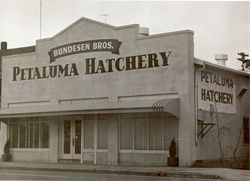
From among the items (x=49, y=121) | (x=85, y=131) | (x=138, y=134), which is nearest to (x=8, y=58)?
(x=49, y=121)

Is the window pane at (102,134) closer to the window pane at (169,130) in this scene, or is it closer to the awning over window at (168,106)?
the window pane at (169,130)

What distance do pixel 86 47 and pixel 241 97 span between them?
8636mm

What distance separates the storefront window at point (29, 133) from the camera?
27750 millimetres

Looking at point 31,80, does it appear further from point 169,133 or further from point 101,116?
point 169,133

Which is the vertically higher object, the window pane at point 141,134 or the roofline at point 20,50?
the roofline at point 20,50

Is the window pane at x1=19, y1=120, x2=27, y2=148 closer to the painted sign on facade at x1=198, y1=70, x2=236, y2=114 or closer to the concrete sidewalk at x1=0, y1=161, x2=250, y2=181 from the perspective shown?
the concrete sidewalk at x1=0, y1=161, x2=250, y2=181

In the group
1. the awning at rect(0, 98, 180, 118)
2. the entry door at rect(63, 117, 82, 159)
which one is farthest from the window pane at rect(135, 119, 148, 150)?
the entry door at rect(63, 117, 82, 159)

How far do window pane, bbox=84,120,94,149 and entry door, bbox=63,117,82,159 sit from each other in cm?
38

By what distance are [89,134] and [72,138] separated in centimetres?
115

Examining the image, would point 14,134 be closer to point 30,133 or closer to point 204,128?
point 30,133

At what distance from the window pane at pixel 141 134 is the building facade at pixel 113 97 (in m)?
0.05

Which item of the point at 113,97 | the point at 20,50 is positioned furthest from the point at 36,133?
the point at 20,50

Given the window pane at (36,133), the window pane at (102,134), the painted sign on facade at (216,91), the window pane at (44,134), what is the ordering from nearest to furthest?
the painted sign on facade at (216,91), the window pane at (102,134), the window pane at (44,134), the window pane at (36,133)

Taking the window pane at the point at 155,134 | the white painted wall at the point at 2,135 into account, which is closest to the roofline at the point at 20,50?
the white painted wall at the point at 2,135
